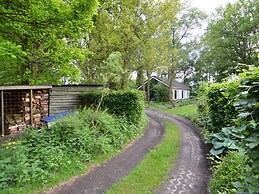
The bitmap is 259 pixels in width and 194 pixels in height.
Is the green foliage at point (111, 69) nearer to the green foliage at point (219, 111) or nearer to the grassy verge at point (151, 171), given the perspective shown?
the grassy verge at point (151, 171)

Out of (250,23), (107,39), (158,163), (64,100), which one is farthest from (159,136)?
(250,23)

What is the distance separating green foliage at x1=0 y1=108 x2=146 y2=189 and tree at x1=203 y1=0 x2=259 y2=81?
14.4 m

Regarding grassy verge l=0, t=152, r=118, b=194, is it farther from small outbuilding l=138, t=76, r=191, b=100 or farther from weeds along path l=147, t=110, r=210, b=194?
small outbuilding l=138, t=76, r=191, b=100

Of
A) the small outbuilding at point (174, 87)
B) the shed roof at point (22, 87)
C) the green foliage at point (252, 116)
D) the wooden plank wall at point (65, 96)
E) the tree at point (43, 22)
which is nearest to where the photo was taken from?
the green foliage at point (252, 116)

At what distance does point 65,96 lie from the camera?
10453mm

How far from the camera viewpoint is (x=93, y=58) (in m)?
13.1

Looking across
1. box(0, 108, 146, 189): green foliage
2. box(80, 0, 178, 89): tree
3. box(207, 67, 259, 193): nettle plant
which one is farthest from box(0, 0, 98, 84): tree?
box(80, 0, 178, 89): tree

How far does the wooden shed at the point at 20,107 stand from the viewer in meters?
7.17

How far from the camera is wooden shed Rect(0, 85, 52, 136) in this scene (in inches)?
282

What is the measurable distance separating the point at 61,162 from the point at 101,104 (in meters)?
5.23

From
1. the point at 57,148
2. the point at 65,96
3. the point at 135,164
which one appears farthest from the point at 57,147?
the point at 65,96

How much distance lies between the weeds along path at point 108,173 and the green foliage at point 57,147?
1.50 ft

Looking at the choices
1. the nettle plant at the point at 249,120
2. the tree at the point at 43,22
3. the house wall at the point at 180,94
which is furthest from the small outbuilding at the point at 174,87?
the nettle plant at the point at 249,120

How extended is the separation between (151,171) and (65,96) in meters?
7.24
